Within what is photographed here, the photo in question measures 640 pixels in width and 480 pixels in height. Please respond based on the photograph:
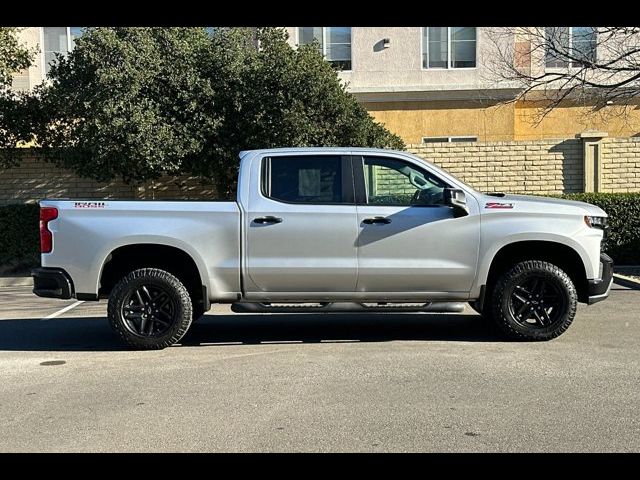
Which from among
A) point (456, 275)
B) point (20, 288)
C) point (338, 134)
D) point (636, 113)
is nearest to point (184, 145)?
point (338, 134)

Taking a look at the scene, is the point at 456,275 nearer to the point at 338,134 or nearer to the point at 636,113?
the point at 338,134

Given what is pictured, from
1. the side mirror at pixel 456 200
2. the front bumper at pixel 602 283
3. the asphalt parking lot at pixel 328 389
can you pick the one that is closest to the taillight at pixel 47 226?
the asphalt parking lot at pixel 328 389

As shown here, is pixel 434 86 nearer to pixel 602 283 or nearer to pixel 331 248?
pixel 602 283

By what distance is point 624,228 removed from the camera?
1395 centimetres

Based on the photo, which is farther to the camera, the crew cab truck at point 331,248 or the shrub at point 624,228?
the shrub at point 624,228

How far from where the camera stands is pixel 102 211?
7.14 m

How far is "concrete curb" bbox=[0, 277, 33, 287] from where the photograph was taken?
14.2 meters

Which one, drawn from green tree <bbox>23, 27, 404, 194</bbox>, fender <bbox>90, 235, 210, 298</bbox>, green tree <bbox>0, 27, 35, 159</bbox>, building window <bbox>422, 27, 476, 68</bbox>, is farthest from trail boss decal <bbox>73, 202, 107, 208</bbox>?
building window <bbox>422, 27, 476, 68</bbox>

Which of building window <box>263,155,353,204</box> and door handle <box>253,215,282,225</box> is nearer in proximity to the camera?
door handle <box>253,215,282,225</box>

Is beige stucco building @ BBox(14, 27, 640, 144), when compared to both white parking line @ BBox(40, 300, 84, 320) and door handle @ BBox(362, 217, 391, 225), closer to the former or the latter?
white parking line @ BBox(40, 300, 84, 320)

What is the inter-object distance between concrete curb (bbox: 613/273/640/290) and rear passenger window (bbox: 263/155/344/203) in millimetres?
6542

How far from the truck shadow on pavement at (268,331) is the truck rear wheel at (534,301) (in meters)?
0.36

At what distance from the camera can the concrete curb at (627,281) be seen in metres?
11.4

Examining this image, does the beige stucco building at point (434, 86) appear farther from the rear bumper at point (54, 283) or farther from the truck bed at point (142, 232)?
the rear bumper at point (54, 283)
